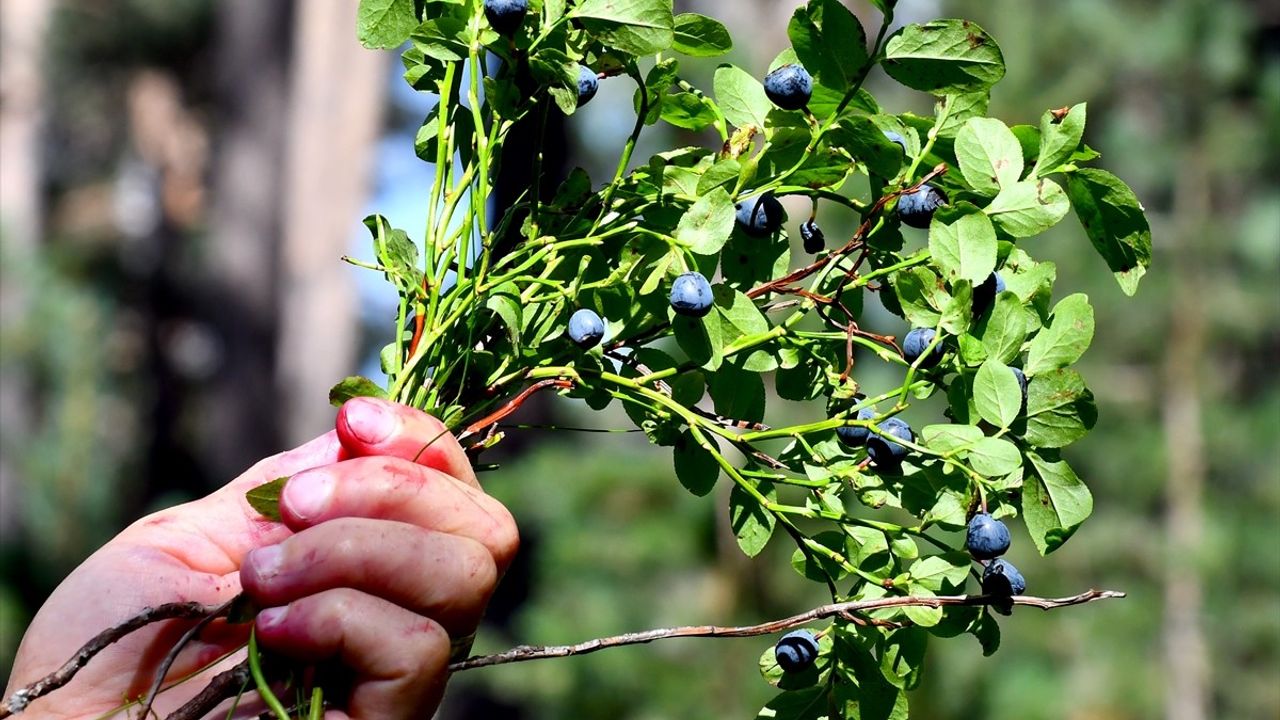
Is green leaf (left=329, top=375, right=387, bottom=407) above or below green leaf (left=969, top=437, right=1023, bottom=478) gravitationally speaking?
above

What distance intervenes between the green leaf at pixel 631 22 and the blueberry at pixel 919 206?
202 mm

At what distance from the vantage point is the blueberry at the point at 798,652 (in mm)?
836

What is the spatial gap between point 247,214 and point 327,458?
7776 millimetres

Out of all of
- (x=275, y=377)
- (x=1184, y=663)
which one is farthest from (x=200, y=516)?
(x=275, y=377)

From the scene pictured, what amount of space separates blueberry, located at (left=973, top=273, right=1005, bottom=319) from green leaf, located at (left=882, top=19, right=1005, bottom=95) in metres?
0.14

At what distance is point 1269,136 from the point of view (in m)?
6.35

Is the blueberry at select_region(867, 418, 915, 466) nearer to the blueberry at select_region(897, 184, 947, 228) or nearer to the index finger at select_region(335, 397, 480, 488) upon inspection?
the blueberry at select_region(897, 184, 947, 228)

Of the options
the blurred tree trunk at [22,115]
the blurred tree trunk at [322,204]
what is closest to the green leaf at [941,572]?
the blurred tree trunk at [322,204]

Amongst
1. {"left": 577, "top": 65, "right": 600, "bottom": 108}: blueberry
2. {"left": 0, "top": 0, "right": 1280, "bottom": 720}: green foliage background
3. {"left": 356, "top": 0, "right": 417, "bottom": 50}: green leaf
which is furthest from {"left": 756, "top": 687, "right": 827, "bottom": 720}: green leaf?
{"left": 0, "top": 0, "right": 1280, "bottom": 720}: green foliage background

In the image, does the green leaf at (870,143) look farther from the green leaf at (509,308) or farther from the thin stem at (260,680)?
the thin stem at (260,680)

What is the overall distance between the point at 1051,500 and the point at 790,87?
1.10 ft

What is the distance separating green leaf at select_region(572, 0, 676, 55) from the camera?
810 millimetres

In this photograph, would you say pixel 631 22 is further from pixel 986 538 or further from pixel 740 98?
pixel 986 538

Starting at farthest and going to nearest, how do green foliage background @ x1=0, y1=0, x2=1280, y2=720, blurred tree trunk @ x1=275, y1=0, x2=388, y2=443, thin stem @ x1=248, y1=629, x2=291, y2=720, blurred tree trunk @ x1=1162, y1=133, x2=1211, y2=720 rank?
blurred tree trunk @ x1=275, y1=0, x2=388, y2=443 < blurred tree trunk @ x1=1162, y1=133, x2=1211, y2=720 < green foliage background @ x1=0, y1=0, x2=1280, y2=720 < thin stem @ x1=248, y1=629, x2=291, y2=720
